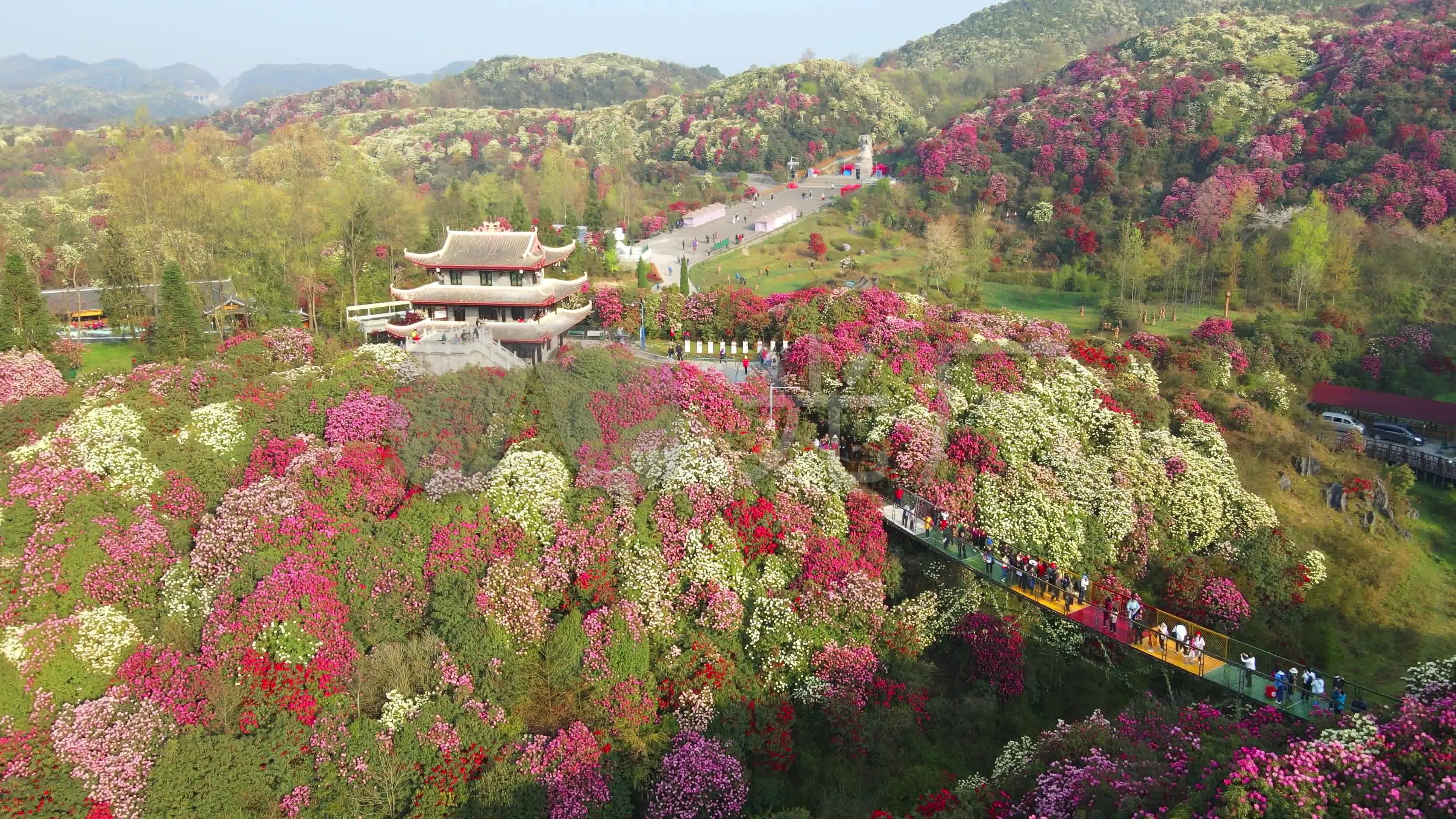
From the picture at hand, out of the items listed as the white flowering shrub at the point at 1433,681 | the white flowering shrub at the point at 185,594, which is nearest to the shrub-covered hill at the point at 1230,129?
the white flowering shrub at the point at 1433,681

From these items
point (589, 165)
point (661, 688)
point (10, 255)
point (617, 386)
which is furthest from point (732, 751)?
point (589, 165)

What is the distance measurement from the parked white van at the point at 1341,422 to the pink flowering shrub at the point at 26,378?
4005 cm

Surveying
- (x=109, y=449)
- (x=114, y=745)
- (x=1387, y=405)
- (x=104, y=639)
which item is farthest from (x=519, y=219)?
(x=1387, y=405)

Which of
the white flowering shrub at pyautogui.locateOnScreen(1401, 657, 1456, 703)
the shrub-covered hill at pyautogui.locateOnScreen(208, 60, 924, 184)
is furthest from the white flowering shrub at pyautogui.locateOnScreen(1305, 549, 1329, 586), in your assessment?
the shrub-covered hill at pyautogui.locateOnScreen(208, 60, 924, 184)

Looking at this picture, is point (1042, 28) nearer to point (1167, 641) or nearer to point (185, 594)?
point (1167, 641)

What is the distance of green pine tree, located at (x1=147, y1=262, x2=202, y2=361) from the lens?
30.5 m

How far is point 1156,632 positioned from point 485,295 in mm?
22213

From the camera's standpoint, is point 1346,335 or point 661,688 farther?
point 1346,335

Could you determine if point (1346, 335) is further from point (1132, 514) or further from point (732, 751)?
point (732, 751)

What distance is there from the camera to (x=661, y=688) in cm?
1967

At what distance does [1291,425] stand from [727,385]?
64.6ft

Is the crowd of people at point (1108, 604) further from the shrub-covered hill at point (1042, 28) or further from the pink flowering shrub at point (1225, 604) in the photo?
the shrub-covered hill at point (1042, 28)

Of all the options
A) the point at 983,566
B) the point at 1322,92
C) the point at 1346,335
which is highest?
the point at 1322,92

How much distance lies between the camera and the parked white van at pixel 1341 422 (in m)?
32.6
